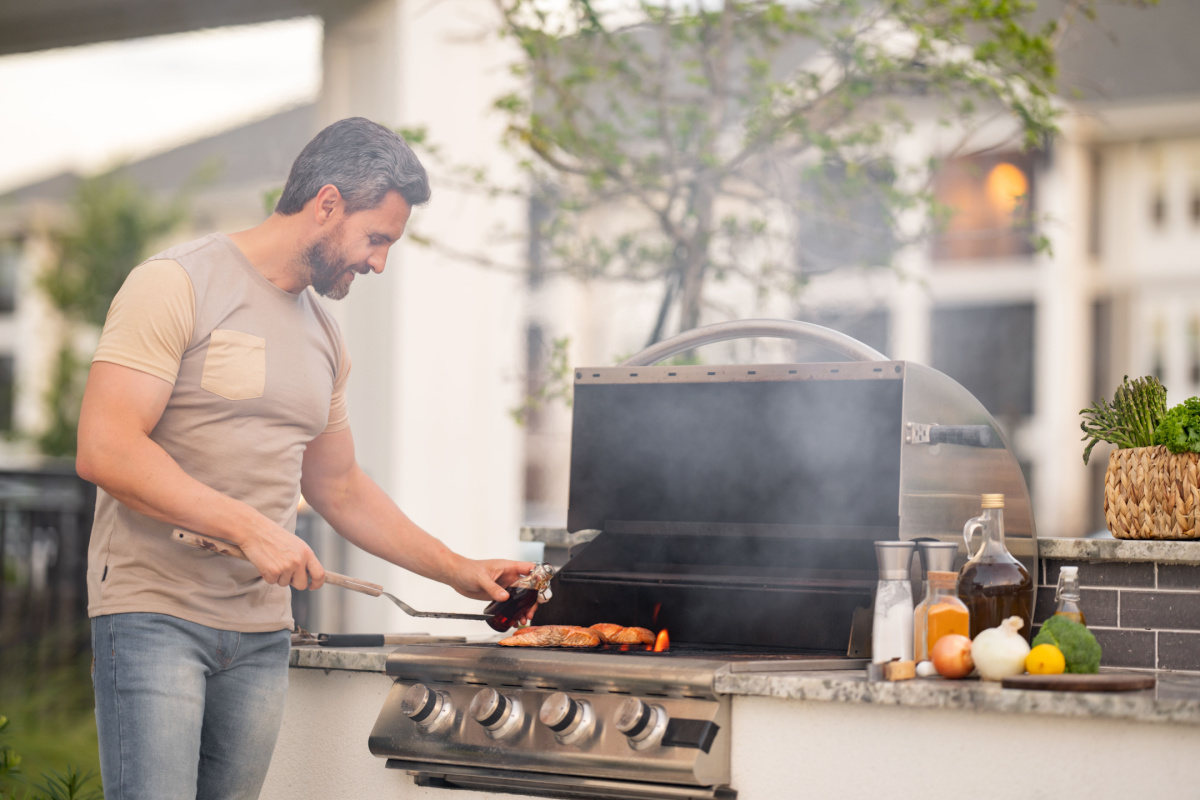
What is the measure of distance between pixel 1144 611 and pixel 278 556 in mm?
1589

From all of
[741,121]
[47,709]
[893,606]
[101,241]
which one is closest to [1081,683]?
[893,606]

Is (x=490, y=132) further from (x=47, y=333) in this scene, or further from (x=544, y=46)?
(x=47, y=333)

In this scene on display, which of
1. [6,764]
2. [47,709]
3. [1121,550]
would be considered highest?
[1121,550]

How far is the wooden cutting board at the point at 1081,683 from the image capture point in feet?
5.83

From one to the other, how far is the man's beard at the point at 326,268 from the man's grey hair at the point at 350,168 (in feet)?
0.25

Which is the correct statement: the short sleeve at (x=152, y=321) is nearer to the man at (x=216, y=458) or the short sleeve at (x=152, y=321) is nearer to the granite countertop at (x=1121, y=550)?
the man at (x=216, y=458)

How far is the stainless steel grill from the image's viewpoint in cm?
200

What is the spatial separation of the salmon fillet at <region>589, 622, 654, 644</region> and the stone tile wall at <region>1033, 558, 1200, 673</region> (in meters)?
0.85

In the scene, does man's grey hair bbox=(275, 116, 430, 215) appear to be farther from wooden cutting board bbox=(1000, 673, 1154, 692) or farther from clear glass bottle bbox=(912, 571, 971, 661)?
wooden cutting board bbox=(1000, 673, 1154, 692)

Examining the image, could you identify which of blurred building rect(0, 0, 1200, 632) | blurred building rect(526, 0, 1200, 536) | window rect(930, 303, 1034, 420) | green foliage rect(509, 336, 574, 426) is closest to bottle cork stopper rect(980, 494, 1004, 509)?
green foliage rect(509, 336, 574, 426)

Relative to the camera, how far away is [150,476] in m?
1.89

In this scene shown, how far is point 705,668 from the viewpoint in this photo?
1.98m

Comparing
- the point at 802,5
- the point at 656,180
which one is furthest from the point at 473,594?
the point at 802,5

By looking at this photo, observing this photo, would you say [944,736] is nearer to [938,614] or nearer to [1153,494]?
[938,614]
